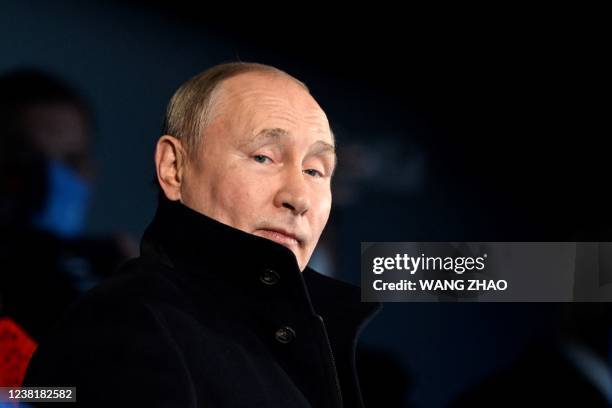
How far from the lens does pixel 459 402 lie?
1.92 m

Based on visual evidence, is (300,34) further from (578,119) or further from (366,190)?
(578,119)

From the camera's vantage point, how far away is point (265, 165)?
986mm

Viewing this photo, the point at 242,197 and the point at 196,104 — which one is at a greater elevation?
the point at 196,104

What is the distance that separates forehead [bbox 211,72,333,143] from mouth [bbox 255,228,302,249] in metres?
0.12

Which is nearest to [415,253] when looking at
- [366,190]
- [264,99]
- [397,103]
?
[366,190]

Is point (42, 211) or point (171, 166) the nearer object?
point (171, 166)

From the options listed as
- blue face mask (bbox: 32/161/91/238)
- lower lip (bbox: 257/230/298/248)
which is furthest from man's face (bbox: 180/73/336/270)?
blue face mask (bbox: 32/161/91/238)

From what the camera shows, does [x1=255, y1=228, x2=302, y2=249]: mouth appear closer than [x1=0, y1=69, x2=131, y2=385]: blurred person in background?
Yes

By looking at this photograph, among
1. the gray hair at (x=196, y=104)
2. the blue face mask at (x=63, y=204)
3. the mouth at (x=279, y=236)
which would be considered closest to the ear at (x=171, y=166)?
the gray hair at (x=196, y=104)

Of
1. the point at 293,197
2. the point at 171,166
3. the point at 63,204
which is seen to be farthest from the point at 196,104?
the point at 63,204

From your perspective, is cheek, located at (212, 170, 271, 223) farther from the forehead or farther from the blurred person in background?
the blurred person in background

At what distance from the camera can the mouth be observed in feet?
3.19

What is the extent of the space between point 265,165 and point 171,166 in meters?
0.13

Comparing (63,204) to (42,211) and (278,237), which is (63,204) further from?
(278,237)
